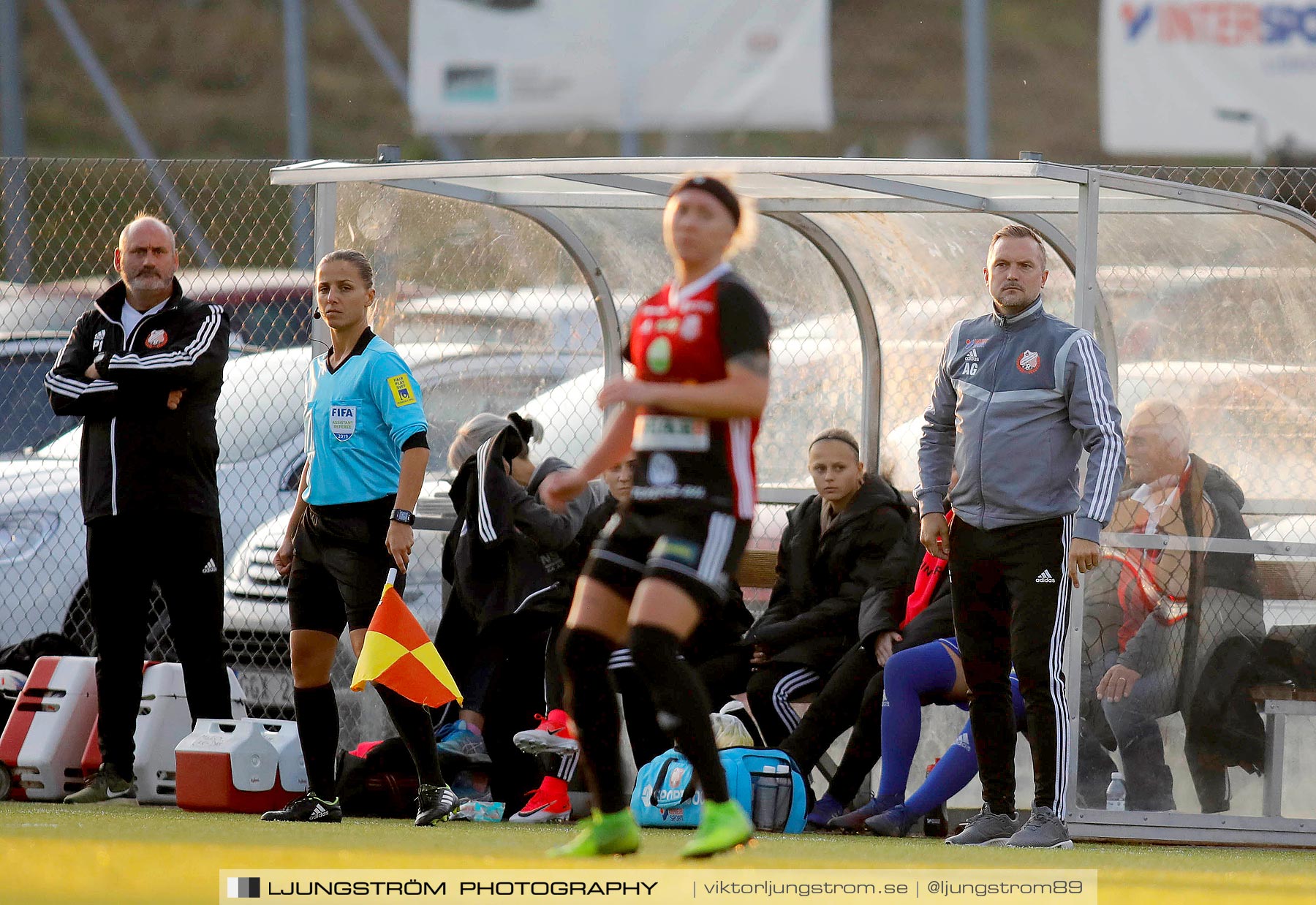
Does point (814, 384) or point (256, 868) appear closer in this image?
point (256, 868)

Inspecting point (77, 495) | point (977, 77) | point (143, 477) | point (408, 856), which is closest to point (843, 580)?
point (143, 477)

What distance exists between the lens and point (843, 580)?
7742 millimetres

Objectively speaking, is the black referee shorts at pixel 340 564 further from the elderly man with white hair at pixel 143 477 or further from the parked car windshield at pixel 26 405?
the parked car windshield at pixel 26 405

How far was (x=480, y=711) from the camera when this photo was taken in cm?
767

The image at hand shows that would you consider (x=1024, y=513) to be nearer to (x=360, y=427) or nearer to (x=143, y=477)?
(x=360, y=427)

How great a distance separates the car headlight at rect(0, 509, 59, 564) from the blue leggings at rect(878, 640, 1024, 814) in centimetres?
437

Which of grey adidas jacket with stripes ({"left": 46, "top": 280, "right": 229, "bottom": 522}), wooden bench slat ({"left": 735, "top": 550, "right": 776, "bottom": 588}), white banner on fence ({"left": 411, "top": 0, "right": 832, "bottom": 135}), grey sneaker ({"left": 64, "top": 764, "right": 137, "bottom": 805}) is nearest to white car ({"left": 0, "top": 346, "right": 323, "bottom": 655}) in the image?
grey sneaker ({"left": 64, "top": 764, "right": 137, "bottom": 805})

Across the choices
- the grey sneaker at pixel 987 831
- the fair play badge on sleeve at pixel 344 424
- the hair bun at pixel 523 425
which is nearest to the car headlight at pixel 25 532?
the hair bun at pixel 523 425

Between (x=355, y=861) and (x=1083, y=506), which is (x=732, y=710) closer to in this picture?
(x=1083, y=506)

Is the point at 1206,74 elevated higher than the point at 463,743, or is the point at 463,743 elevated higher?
the point at 1206,74

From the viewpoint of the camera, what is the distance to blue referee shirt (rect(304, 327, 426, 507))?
21.3ft

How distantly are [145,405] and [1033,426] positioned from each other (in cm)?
337

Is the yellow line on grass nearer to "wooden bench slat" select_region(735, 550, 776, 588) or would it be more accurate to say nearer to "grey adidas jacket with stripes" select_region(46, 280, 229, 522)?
"grey adidas jacket with stripes" select_region(46, 280, 229, 522)

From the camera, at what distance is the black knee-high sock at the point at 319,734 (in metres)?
6.55
